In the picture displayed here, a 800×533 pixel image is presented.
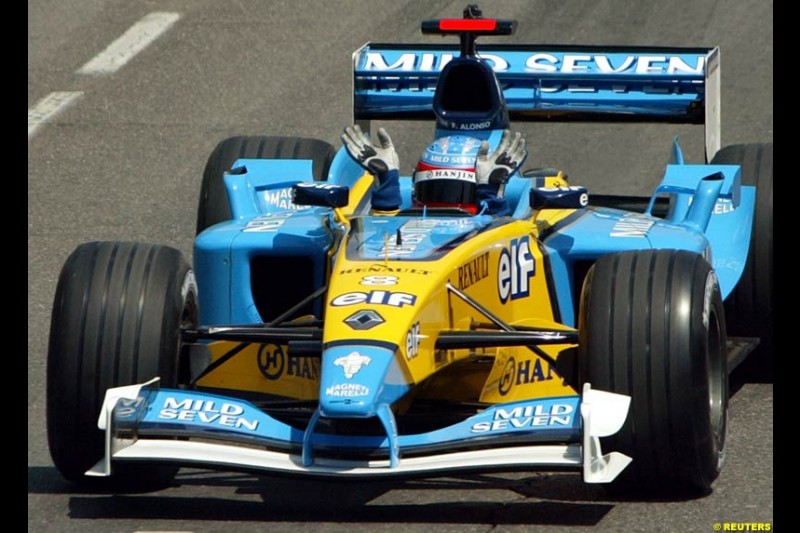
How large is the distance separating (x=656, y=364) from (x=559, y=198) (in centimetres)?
116

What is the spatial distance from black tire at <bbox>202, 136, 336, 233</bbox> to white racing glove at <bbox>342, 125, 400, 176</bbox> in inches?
68.0

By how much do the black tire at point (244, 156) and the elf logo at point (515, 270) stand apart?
2.65 meters

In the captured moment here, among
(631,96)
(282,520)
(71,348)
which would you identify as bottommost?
(282,520)

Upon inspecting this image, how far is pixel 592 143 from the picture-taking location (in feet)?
50.6

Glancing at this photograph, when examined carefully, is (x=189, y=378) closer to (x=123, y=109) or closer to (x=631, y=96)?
(x=631, y=96)

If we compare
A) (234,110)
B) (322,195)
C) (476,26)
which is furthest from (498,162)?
(234,110)

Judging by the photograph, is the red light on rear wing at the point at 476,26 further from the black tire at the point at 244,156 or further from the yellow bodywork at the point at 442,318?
the black tire at the point at 244,156

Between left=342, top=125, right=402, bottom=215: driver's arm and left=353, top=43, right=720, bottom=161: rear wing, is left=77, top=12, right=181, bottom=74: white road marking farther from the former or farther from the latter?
left=342, top=125, right=402, bottom=215: driver's arm

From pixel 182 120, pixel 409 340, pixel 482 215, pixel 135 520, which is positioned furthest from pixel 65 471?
pixel 182 120

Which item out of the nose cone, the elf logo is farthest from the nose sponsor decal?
the elf logo

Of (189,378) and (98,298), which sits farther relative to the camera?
(189,378)

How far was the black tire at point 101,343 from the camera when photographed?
7609 mm

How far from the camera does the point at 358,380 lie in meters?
7.10

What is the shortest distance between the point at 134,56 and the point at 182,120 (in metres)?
1.74
